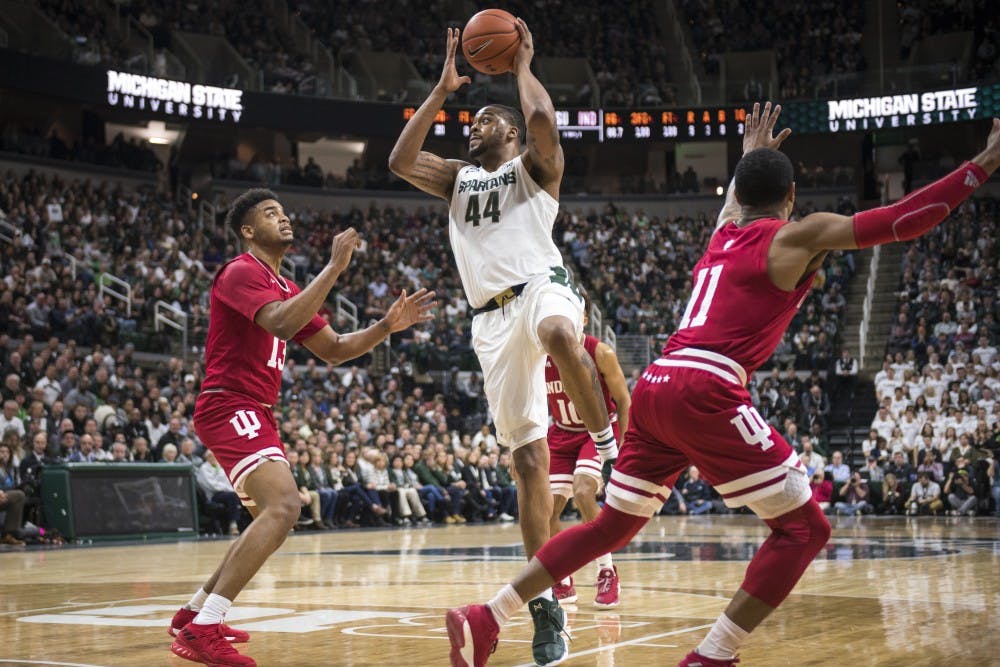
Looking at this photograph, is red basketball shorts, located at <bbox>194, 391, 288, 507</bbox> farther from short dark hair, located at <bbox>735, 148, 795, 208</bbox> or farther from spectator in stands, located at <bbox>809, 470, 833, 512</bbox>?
spectator in stands, located at <bbox>809, 470, 833, 512</bbox>

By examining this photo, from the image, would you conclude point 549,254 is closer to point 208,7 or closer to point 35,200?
point 35,200

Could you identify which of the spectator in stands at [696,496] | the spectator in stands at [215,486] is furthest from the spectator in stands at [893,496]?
the spectator in stands at [215,486]

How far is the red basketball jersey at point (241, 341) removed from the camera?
A: 5.40 meters

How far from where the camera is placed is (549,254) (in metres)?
5.56

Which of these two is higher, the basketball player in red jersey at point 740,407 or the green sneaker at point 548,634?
the basketball player in red jersey at point 740,407

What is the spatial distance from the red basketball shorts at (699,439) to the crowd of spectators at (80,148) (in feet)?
78.3

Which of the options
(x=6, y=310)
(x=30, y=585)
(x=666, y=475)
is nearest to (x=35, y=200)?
(x=6, y=310)

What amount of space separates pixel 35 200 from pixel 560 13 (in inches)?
679

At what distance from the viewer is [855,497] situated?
63.2ft

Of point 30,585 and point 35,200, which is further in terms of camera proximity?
point 35,200

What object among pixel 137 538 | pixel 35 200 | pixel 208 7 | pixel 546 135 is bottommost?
pixel 137 538

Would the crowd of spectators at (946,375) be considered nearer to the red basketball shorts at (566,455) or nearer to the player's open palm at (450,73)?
the red basketball shorts at (566,455)

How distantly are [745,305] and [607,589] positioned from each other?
9.75ft

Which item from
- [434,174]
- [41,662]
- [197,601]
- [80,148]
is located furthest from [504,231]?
[80,148]
